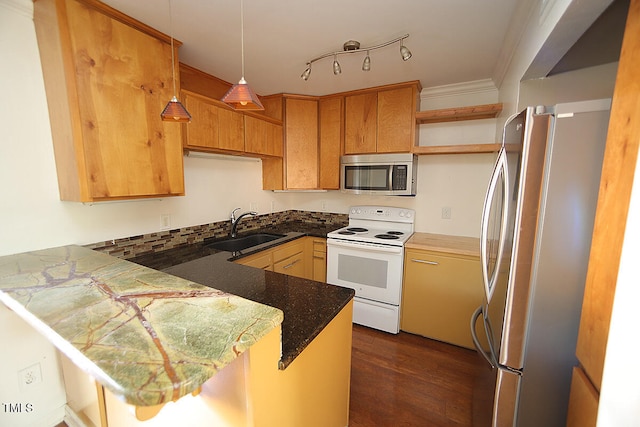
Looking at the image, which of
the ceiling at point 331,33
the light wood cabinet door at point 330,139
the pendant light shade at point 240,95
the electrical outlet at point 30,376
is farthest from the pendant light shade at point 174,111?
the light wood cabinet door at point 330,139

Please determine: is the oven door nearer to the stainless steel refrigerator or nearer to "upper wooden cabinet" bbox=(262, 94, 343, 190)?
"upper wooden cabinet" bbox=(262, 94, 343, 190)

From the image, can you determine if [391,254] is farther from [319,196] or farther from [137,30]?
[137,30]

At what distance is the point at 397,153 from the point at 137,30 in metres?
2.15

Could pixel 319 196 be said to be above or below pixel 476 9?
below

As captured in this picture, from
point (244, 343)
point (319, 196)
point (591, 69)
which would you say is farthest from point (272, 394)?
point (319, 196)

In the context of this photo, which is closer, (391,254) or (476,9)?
(476,9)

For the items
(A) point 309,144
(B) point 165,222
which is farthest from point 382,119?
(B) point 165,222

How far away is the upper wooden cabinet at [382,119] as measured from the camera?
247 cm

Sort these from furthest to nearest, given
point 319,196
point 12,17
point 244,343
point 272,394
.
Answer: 1. point 319,196
2. point 12,17
3. point 272,394
4. point 244,343

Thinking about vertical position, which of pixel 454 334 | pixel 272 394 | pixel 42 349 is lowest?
pixel 454 334

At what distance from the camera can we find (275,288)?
1.32 meters

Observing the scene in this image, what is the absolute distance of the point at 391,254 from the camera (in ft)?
7.74

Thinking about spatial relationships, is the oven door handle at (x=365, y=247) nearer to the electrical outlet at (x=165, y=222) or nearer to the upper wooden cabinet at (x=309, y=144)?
the upper wooden cabinet at (x=309, y=144)

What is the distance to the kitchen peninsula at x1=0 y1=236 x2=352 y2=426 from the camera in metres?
0.54
